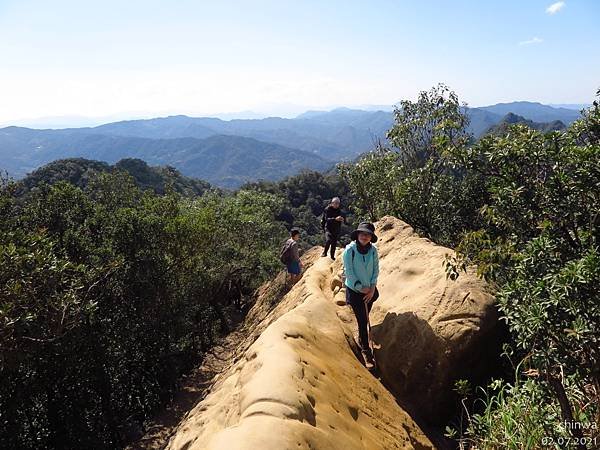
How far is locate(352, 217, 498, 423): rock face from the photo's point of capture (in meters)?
7.96

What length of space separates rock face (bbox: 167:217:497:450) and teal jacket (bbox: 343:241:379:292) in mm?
1079

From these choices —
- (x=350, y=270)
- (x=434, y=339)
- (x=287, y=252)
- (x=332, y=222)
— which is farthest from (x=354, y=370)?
(x=287, y=252)

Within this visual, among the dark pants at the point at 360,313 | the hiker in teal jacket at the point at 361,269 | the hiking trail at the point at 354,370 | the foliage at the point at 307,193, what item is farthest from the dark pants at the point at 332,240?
the foliage at the point at 307,193

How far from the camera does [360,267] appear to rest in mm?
8250

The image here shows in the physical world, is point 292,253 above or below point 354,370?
above

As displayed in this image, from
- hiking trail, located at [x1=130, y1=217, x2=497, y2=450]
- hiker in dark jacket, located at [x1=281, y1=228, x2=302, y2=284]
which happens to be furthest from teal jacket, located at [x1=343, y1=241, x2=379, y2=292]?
hiker in dark jacket, located at [x1=281, y1=228, x2=302, y2=284]

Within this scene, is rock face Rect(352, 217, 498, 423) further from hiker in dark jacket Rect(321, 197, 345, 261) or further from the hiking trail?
hiker in dark jacket Rect(321, 197, 345, 261)

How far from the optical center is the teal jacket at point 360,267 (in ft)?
27.1

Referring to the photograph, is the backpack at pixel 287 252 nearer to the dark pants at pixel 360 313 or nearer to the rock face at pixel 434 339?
the rock face at pixel 434 339

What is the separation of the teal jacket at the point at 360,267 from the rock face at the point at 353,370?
1079mm

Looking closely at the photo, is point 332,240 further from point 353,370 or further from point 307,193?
point 307,193

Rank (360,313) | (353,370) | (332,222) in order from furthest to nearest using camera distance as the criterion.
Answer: (332,222), (360,313), (353,370)

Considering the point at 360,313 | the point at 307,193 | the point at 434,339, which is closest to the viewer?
the point at 434,339

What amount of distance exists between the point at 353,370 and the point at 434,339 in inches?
66.6
